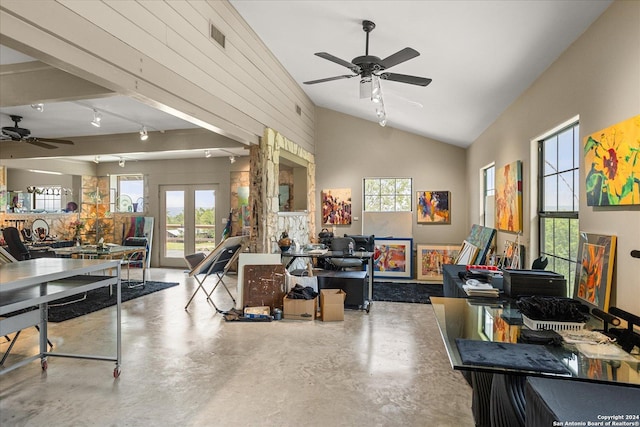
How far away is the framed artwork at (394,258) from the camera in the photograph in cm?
741

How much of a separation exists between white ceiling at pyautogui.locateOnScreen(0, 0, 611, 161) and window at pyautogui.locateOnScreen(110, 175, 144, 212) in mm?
2678

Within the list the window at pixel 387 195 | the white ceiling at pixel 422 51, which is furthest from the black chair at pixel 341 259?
the white ceiling at pixel 422 51

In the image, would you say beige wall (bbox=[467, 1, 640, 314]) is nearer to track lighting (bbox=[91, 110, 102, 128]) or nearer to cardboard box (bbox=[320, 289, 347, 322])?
cardboard box (bbox=[320, 289, 347, 322])

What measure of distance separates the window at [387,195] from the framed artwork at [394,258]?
89 cm

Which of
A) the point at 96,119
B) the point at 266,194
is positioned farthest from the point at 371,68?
the point at 96,119

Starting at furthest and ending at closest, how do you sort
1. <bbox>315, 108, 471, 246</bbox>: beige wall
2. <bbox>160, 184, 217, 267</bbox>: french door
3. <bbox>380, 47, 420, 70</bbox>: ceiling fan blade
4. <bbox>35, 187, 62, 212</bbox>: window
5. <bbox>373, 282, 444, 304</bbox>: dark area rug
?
<bbox>35, 187, 62, 212</bbox>: window → <bbox>160, 184, 217, 267</bbox>: french door → <bbox>315, 108, 471, 246</bbox>: beige wall → <bbox>373, 282, 444, 304</bbox>: dark area rug → <bbox>380, 47, 420, 70</bbox>: ceiling fan blade

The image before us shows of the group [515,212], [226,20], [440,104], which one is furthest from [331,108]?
[515,212]

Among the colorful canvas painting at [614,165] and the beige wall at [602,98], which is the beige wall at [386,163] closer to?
the beige wall at [602,98]

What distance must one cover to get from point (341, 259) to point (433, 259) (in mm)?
2265

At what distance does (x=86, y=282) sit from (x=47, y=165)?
769cm

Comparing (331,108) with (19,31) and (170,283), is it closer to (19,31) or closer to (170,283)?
(170,283)

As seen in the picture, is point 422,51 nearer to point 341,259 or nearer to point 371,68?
point 371,68

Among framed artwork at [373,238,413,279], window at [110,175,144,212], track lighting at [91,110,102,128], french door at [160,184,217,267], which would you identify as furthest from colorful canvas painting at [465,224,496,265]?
window at [110,175,144,212]

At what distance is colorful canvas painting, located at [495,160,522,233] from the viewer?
4.10m
